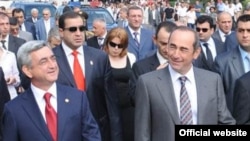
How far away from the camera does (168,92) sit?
12.9ft

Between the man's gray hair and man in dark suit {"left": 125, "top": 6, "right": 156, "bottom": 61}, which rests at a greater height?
the man's gray hair

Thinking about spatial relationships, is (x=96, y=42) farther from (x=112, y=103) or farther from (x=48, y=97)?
(x=48, y=97)

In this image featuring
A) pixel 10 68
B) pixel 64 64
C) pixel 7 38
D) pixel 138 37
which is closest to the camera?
pixel 64 64

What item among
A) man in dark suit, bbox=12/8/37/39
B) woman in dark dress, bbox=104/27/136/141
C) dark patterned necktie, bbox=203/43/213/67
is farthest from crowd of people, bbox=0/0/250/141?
man in dark suit, bbox=12/8/37/39

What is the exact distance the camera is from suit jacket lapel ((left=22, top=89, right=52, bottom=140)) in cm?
385

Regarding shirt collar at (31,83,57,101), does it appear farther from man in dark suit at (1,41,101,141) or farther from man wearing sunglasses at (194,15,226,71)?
man wearing sunglasses at (194,15,226,71)

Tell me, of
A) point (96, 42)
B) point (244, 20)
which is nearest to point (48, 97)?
point (244, 20)

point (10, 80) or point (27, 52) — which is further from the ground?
point (27, 52)

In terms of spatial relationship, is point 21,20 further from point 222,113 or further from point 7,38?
point 222,113

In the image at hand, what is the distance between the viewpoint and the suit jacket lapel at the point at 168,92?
12.7 feet

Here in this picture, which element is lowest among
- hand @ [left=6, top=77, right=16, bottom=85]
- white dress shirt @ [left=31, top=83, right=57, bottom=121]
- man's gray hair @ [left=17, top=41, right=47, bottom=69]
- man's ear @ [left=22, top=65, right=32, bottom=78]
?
hand @ [left=6, top=77, right=16, bottom=85]

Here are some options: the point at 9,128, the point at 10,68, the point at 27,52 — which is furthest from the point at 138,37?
the point at 9,128

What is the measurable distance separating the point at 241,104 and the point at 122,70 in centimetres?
208

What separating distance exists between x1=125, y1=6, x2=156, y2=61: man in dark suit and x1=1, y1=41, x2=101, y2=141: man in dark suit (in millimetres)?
4136
